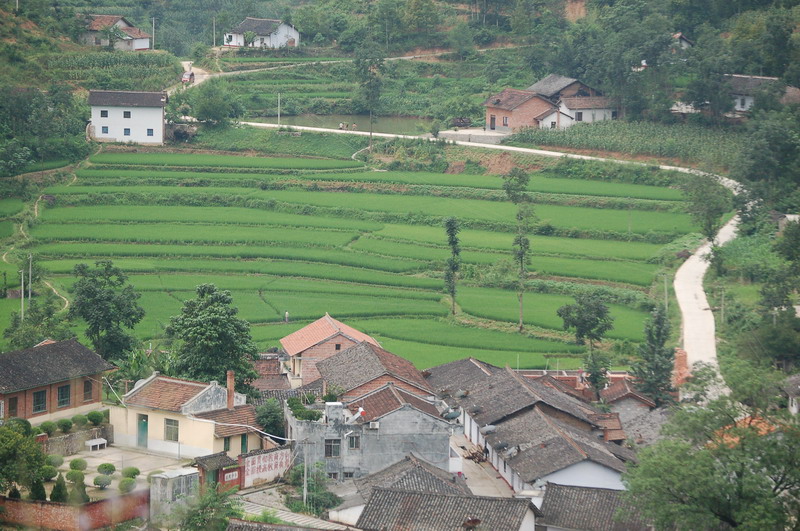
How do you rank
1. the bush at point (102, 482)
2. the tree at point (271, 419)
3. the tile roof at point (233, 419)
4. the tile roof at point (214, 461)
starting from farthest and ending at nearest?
the tree at point (271, 419) < the tile roof at point (233, 419) < the tile roof at point (214, 461) < the bush at point (102, 482)

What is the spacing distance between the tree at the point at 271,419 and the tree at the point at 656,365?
43.1ft

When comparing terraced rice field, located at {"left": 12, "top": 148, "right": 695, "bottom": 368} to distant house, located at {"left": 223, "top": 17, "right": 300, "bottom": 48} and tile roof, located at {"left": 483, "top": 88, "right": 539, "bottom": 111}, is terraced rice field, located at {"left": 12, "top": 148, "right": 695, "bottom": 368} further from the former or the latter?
distant house, located at {"left": 223, "top": 17, "right": 300, "bottom": 48}

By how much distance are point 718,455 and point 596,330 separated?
1798 cm

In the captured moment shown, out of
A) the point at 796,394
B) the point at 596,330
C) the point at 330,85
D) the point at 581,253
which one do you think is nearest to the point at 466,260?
the point at 581,253

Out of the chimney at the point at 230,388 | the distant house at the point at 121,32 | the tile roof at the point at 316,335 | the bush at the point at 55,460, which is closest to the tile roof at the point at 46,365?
the bush at the point at 55,460

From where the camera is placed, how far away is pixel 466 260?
56312 millimetres

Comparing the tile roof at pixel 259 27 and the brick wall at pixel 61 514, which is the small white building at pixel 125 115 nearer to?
the tile roof at pixel 259 27

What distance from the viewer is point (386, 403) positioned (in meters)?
35.4

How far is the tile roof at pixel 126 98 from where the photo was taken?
7162 centimetres

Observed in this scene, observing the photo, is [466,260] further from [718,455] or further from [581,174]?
[718,455]

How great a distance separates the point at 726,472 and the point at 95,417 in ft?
55.4

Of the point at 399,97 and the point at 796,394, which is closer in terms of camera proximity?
the point at 796,394

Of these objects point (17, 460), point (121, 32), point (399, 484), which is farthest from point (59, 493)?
point (121, 32)

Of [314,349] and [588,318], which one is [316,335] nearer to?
[314,349]
